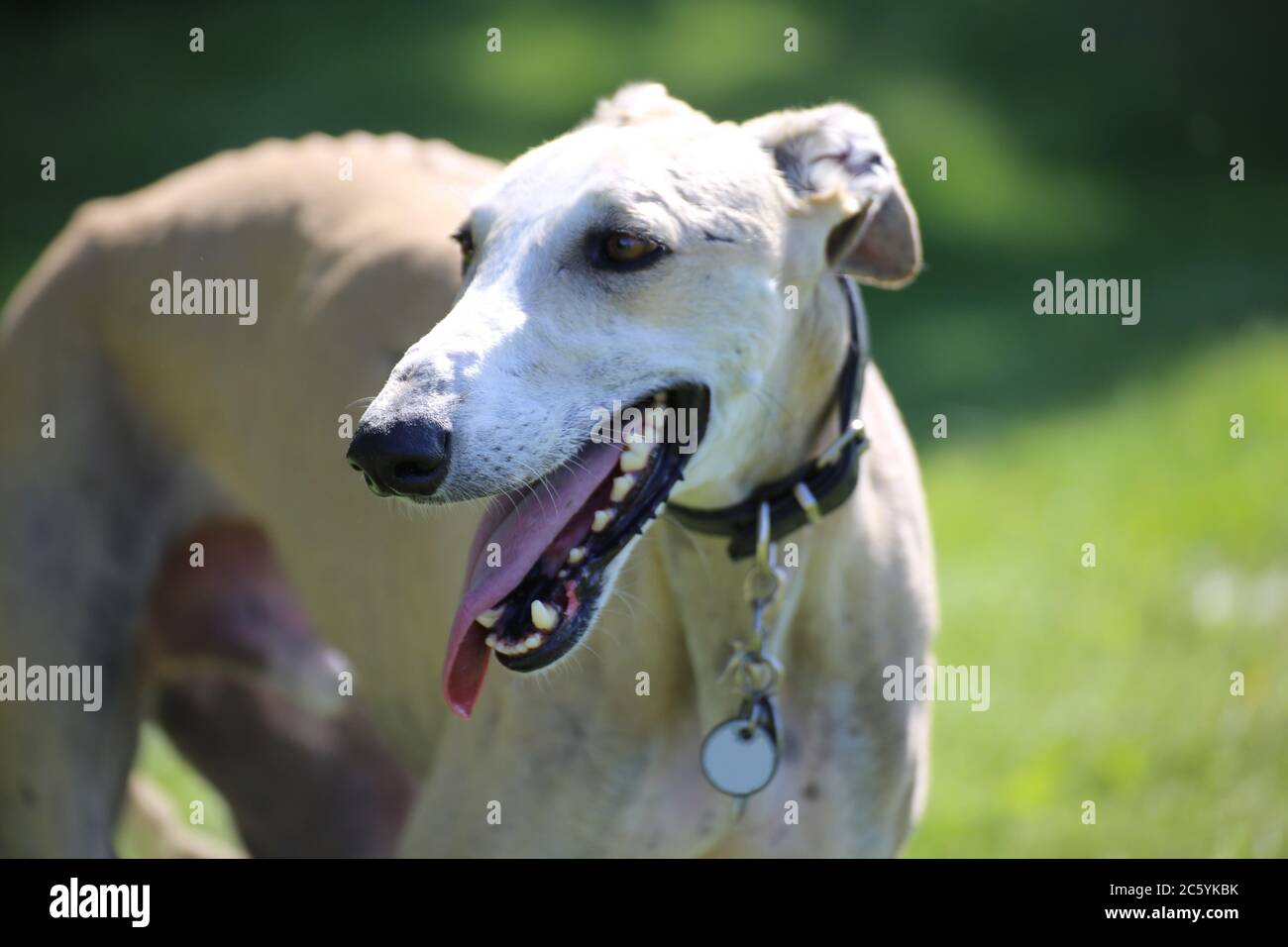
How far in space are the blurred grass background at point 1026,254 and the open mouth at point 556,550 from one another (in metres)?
2.17

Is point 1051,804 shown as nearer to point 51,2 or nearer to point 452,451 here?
point 452,451

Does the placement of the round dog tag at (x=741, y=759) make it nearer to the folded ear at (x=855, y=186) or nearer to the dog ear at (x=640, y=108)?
the folded ear at (x=855, y=186)

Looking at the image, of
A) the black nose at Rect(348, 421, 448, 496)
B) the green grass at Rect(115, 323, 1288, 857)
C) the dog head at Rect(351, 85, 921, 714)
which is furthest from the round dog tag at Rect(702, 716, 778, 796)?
the green grass at Rect(115, 323, 1288, 857)

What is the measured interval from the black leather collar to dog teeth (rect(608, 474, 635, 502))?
26 cm

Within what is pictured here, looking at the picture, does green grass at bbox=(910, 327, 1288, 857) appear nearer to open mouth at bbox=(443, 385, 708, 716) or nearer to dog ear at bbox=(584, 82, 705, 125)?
open mouth at bbox=(443, 385, 708, 716)

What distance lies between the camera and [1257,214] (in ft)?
32.8

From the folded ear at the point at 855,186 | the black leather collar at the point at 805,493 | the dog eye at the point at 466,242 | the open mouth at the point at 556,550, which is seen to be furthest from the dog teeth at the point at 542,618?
the folded ear at the point at 855,186

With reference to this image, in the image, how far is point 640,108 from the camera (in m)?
3.07

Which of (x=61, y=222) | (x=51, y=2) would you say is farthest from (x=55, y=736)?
(x=51, y=2)

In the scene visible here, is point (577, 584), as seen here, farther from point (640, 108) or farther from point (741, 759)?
point (640, 108)

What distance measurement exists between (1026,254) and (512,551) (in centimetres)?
763

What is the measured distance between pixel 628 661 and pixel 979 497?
423cm

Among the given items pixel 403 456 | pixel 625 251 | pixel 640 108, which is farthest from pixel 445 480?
pixel 640 108

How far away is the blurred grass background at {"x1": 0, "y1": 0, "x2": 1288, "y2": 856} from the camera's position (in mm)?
4953
